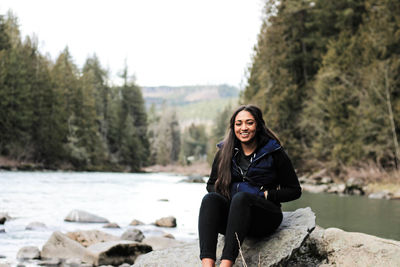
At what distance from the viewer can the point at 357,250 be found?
350cm

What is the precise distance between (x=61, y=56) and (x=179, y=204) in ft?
120

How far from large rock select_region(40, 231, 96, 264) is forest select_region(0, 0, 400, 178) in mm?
16091

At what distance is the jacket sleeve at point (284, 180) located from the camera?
3.29 meters

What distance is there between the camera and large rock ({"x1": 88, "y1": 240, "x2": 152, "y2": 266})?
5352 mm

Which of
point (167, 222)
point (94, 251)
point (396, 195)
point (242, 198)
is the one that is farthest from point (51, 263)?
point (396, 195)

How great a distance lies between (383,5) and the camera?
2105 cm

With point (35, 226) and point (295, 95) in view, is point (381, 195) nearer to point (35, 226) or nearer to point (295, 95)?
point (35, 226)

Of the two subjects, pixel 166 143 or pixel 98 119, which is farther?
pixel 166 143

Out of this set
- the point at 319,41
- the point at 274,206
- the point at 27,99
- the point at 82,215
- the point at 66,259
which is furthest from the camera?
the point at 27,99

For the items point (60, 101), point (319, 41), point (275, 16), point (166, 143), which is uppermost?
point (275, 16)

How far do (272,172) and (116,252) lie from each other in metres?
2.98

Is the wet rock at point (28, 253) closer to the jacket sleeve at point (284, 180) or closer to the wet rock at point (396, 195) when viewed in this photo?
the jacket sleeve at point (284, 180)

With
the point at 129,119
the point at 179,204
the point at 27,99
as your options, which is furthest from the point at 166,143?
the point at 179,204

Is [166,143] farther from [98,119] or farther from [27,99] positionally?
[27,99]
